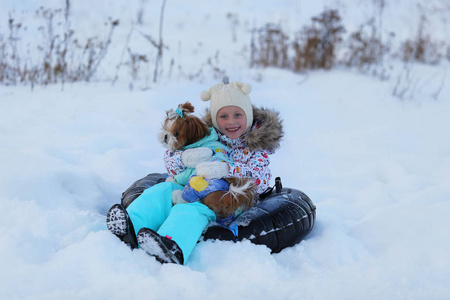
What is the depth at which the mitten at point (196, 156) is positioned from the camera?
289 centimetres

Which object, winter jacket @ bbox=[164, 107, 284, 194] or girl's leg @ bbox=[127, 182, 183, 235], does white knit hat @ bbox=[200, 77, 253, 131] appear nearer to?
winter jacket @ bbox=[164, 107, 284, 194]

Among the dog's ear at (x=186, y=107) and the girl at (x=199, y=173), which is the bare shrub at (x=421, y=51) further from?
the dog's ear at (x=186, y=107)

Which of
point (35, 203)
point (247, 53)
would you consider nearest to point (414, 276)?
point (35, 203)

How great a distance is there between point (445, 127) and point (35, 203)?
570 centimetres

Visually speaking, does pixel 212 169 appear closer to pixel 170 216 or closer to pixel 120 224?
pixel 170 216

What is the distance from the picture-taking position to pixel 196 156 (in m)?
2.88

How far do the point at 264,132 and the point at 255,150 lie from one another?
139 mm

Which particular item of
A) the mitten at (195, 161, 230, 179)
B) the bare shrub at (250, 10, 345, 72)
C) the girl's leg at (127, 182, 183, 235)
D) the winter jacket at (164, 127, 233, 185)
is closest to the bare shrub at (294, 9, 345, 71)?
the bare shrub at (250, 10, 345, 72)

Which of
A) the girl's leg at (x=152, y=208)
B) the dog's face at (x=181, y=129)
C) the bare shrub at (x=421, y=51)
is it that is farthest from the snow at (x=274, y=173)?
the bare shrub at (x=421, y=51)

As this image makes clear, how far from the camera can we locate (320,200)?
4.06 m

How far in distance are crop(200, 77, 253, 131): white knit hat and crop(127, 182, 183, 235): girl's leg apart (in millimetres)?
681

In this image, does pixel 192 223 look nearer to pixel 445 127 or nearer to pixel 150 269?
pixel 150 269

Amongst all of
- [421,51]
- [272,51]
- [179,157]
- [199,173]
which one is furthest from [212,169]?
[421,51]

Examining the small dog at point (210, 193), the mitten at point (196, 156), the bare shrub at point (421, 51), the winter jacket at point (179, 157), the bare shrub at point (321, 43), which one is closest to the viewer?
the small dog at point (210, 193)
